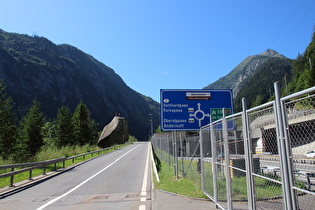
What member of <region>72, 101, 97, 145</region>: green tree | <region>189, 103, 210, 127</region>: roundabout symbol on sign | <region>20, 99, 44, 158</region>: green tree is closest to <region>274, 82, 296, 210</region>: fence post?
<region>189, 103, 210, 127</region>: roundabout symbol on sign

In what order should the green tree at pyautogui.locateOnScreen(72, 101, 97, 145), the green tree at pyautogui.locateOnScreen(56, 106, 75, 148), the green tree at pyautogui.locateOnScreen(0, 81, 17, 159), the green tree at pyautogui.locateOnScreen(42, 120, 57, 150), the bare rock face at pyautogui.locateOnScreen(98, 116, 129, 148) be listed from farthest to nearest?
1. the bare rock face at pyautogui.locateOnScreen(98, 116, 129, 148)
2. the green tree at pyautogui.locateOnScreen(72, 101, 97, 145)
3. the green tree at pyautogui.locateOnScreen(56, 106, 75, 148)
4. the green tree at pyautogui.locateOnScreen(42, 120, 57, 150)
5. the green tree at pyautogui.locateOnScreen(0, 81, 17, 159)

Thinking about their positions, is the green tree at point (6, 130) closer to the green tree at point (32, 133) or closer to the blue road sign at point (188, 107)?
the green tree at point (32, 133)

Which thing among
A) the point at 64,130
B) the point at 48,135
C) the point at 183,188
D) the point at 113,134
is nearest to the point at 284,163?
the point at 183,188

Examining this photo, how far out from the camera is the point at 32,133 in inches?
1293

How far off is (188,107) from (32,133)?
2795 centimetres

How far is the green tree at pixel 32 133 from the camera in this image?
31.9 meters

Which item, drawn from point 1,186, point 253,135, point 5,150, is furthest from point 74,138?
point 253,135

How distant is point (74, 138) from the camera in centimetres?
4844

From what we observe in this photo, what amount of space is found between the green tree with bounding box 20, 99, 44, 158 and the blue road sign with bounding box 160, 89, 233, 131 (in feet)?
85.6

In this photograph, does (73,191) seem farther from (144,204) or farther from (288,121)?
(288,121)

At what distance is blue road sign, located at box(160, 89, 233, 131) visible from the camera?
38.8ft

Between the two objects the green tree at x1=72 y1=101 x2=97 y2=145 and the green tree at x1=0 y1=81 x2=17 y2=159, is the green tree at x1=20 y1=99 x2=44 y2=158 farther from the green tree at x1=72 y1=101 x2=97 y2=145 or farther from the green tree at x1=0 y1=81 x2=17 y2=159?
the green tree at x1=72 y1=101 x2=97 y2=145

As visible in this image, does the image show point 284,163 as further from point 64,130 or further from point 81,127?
point 81,127

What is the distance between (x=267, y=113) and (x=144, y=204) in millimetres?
4592
